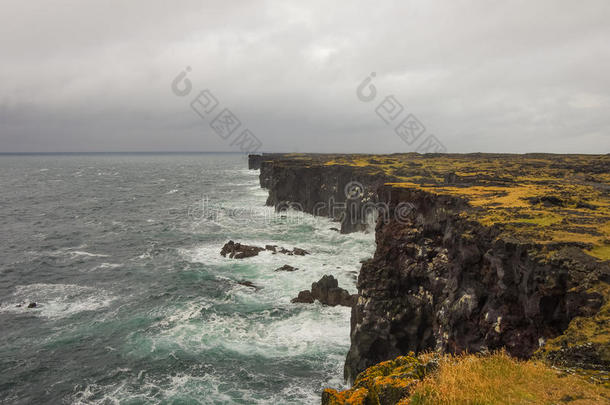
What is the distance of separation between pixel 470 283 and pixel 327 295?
62.0 feet

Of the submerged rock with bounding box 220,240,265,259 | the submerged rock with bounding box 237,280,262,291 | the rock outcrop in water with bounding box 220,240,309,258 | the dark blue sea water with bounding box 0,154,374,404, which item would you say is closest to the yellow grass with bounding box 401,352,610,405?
the dark blue sea water with bounding box 0,154,374,404

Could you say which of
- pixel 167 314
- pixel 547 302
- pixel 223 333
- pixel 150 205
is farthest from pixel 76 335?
pixel 150 205

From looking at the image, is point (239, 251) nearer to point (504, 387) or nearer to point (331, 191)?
point (331, 191)

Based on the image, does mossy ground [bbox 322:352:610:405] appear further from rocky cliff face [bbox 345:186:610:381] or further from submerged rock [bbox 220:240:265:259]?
submerged rock [bbox 220:240:265:259]

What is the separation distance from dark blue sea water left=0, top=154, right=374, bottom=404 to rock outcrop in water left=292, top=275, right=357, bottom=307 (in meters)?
1.01

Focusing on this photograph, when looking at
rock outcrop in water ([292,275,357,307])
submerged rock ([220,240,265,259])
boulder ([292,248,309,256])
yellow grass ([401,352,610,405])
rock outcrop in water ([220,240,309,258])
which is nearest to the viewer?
yellow grass ([401,352,610,405])

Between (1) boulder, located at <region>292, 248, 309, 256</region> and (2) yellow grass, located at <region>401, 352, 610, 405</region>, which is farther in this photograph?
(1) boulder, located at <region>292, 248, 309, 256</region>

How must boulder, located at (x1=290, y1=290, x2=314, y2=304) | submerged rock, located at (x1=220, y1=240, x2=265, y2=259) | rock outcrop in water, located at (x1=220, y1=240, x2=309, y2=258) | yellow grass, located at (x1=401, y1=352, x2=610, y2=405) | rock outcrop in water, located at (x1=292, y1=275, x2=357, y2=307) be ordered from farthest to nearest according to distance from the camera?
rock outcrop in water, located at (x1=220, y1=240, x2=309, y2=258) < submerged rock, located at (x1=220, y1=240, x2=265, y2=259) < boulder, located at (x1=290, y1=290, x2=314, y2=304) < rock outcrop in water, located at (x1=292, y1=275, x2=357, y2=307) < yellow grass, located at (x1=401, y1=352, x2=610, y2=405)

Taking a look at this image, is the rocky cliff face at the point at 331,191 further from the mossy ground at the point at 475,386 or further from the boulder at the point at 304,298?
the mossy ground at the point at 475,386

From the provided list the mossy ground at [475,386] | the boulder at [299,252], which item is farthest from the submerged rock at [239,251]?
the mossy ground at [475,386]

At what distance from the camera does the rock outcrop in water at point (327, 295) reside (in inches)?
1423

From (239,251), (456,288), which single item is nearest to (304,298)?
(239,251)

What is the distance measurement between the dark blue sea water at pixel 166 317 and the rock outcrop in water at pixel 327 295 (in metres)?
1.01

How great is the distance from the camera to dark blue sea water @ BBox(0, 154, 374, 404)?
82.8 ft
